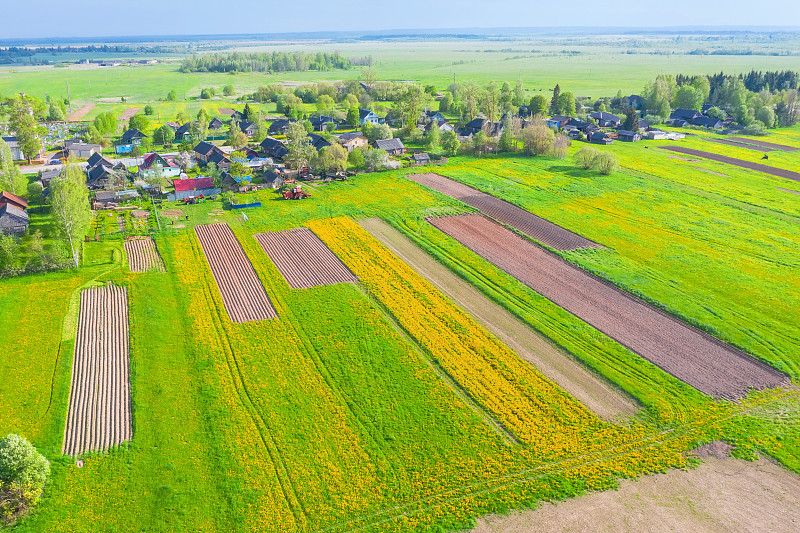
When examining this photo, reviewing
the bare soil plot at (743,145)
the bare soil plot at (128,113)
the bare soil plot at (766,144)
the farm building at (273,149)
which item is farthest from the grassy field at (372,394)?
the bare soil plot at (128,113)

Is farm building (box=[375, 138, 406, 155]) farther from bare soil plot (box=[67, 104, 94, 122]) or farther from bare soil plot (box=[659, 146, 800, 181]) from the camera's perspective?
bare soil plot (box=[67, 104, 94, 122])

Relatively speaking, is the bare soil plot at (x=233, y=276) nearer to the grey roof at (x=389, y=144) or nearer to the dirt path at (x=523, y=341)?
the dirt path at (x=523, y=341)

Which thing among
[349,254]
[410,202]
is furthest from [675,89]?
[349,254]

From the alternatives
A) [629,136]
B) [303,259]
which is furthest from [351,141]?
[629,136]

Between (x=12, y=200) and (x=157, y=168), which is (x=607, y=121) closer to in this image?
(x=157, y=168)

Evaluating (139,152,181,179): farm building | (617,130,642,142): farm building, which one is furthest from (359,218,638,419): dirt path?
(617,130,642,142): farm building

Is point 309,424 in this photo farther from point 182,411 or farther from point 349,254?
point 349,254
